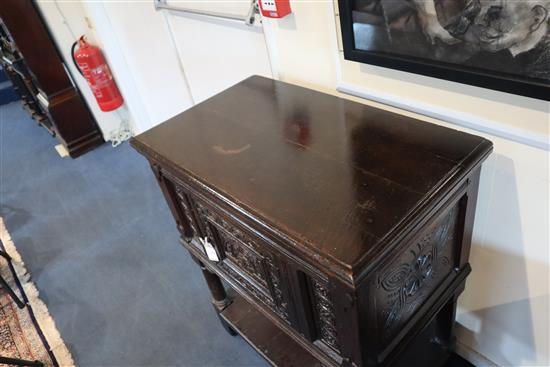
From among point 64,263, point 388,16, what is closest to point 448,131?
point 388,16

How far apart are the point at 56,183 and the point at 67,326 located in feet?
4.36

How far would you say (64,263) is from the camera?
→ 2189 millimetres

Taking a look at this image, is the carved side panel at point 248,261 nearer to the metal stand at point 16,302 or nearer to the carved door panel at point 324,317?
the carved door panel at point 324,317

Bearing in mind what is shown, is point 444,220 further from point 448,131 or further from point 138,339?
point 138,339

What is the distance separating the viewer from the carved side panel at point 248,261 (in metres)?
0.94

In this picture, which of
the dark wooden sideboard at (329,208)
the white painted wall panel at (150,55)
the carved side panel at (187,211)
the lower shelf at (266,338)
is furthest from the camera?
the white painted wall panel at (150,55)

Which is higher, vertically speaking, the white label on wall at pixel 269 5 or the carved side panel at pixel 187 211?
Answer: the white label on wall at pixel 269 5

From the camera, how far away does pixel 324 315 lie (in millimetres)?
886

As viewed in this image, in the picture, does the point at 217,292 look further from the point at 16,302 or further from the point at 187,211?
the point at 16,302

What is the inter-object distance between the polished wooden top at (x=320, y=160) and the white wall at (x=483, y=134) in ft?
0.24

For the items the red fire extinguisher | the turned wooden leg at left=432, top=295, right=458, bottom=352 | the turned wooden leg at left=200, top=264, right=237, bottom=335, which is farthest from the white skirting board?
the red fire extinguisher

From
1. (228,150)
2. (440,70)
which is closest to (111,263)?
(228,150)

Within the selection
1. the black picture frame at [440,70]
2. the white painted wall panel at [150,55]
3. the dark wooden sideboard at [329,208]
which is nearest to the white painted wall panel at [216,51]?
the white painted wall panel at [150,55]

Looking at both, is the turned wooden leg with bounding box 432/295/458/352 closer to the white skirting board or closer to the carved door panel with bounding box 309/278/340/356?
the white skirting board
